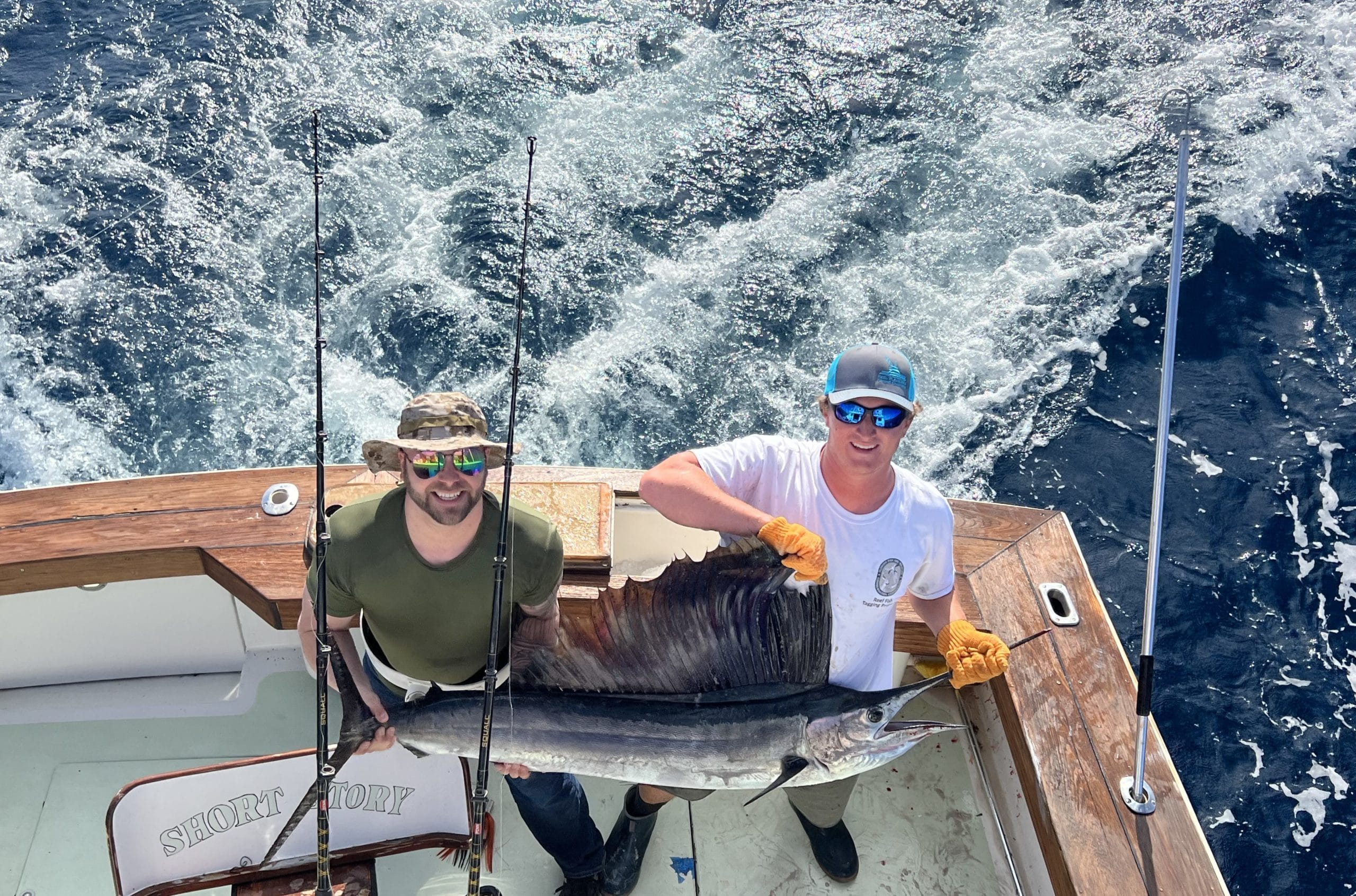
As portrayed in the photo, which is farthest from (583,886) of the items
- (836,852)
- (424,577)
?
(424,577)

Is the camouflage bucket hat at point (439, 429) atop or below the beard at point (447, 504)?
atop

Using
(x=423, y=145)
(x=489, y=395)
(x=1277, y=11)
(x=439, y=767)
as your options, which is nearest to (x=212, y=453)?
(x=489, y=395)

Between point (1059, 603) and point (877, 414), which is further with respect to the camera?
point (1059, 603)

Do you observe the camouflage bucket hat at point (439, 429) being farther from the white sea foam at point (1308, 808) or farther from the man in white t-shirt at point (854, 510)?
the white sea foam at point (1308, 808)

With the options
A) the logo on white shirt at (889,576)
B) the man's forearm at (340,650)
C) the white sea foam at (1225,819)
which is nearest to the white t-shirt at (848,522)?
the logo on white shirt at (889,576)

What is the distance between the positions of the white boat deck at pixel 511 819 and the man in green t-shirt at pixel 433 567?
69cm

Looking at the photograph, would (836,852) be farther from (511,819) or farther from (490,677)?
(490,677)

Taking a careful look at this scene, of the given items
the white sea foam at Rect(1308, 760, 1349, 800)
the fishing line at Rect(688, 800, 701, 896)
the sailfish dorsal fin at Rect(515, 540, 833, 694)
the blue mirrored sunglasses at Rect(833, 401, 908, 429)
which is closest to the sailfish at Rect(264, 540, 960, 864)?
the sailfish dorsal fin at Rect(515, 540, 833, 694)

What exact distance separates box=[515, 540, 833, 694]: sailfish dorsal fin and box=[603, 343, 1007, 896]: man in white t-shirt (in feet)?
0.23

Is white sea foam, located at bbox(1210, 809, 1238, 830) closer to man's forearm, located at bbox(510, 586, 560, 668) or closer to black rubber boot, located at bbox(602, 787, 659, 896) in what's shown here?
black rubber boot, located at bbox(602, 787, 659, 896)

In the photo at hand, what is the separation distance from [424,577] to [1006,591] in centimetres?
153

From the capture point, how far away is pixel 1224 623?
14.1 feet

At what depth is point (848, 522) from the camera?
1.85 metres

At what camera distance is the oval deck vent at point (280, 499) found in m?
2.59
